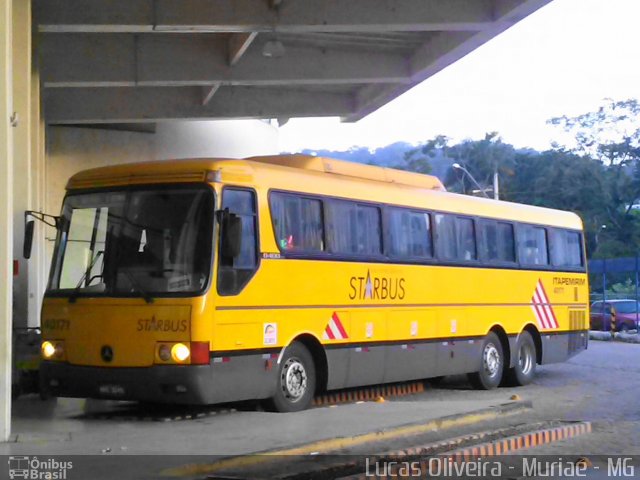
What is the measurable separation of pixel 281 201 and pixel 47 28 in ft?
22.2

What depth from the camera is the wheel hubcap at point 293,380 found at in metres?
11.7

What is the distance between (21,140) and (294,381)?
6.21 meters

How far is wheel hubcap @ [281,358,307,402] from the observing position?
1168cm

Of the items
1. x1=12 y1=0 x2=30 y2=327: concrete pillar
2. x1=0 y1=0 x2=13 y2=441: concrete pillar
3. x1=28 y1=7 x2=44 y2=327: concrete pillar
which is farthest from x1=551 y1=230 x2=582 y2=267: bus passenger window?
x1=0 y1=0 x2=13 y2=441: concrete pillar

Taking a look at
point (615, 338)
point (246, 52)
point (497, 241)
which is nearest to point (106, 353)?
point (497, 241)

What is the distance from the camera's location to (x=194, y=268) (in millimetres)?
10469

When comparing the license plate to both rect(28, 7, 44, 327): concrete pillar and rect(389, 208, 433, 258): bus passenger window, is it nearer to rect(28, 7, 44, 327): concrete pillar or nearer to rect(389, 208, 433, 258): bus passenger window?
rect(389, 208, 433, 258): bus passenger window

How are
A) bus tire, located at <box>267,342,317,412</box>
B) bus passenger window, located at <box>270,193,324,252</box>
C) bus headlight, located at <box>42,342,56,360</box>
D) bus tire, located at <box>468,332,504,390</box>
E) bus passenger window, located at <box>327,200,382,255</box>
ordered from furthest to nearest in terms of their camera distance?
1. bus tire, located at <box>468,332,504,390</box>
2. bus passenger window, located at <box>327,200,382,255</box>
3. bus passenger window, located at <box>270,193,324,252</box>
4. bus tire, located at <box>267,342,317,412</box>
5. bus headlight, located at <box>42,342,56,360</box>

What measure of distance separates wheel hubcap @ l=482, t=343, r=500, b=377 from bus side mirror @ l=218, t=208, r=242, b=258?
24.2 ft

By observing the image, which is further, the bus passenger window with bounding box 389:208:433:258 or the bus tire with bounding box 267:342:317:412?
the bus passenger window with bounding box 389:208:433:258

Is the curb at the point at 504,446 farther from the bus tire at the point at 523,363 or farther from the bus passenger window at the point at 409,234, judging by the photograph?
the bus tire at the point at 523,363

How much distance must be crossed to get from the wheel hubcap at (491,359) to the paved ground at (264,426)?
3.13 feet

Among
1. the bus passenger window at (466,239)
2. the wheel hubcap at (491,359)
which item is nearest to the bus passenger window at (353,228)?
the bus passenger window at (466,239)

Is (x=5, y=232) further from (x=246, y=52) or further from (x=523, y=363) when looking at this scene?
(x=246, y=52)
